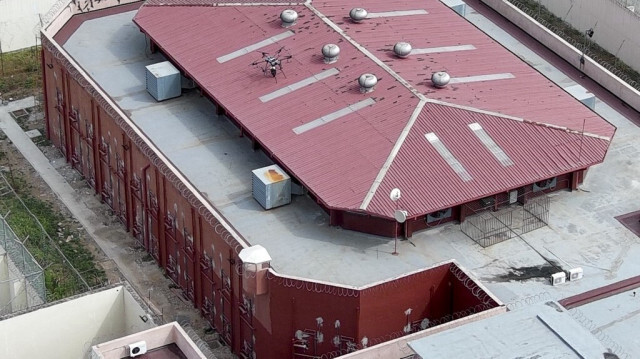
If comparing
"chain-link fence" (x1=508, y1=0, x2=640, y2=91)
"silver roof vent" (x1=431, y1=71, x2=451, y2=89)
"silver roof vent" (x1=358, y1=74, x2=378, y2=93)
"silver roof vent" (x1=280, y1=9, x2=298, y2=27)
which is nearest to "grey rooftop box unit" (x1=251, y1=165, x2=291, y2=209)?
"silver roof vent" (x1=358, y1=74, x2=378, y2=93)

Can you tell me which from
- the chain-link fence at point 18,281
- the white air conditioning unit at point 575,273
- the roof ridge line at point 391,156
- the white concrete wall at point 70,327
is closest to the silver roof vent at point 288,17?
the roof ridge line at point 391,156

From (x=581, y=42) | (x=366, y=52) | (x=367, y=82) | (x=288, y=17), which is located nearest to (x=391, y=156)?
(x=367, y=82)

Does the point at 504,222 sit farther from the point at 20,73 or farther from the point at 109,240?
the point at 20,73

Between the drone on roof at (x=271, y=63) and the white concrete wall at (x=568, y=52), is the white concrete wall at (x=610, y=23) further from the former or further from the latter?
the drone on roof at (x=271, y=63)

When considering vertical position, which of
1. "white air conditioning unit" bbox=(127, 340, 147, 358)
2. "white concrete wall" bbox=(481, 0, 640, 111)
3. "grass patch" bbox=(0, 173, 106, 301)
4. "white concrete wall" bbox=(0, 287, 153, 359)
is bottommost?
"grass patch" bbox=(0, 173, 106, 301)

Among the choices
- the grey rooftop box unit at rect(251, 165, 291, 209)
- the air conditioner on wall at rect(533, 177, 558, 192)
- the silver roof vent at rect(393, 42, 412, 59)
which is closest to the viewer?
the grey rooftop box unit at rect(251, 165, 291, 209)

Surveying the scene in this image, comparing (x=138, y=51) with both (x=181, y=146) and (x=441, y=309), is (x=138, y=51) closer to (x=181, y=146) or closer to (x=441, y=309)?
(x=181, y=146)

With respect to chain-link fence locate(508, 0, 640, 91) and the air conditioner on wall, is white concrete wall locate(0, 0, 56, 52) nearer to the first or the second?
chain-link fence locate(508, 0, 640, 91)

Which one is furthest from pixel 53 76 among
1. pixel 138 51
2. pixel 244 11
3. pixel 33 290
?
pixel 33 290
